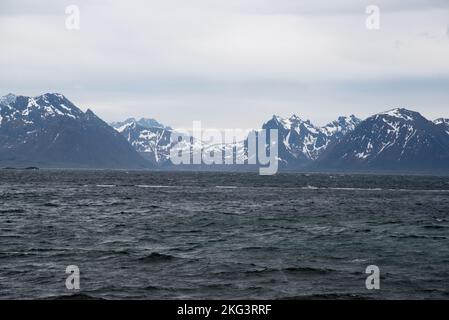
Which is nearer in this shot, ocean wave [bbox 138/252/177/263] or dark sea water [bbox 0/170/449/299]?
dark sea water [bbox 0/170/449/299]

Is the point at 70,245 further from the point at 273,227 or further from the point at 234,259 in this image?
the point at 273,227

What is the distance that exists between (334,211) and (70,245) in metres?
46.2

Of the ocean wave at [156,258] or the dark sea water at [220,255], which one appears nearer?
the dark sea water at [220,255]

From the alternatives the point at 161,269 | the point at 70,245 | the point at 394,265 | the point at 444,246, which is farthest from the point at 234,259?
the point at 444,246

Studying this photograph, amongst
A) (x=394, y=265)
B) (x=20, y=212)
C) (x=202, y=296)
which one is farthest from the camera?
(x=20, y=212)

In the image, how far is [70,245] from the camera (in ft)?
149

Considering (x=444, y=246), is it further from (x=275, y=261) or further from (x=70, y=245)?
(x=70, y=245)

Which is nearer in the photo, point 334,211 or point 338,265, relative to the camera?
point 338,265

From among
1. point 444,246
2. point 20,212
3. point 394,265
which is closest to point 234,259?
point 394,265

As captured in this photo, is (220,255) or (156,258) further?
(220,255)

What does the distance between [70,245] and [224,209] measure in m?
40.3

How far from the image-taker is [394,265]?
39188 millimetres

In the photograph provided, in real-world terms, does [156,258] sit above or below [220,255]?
above

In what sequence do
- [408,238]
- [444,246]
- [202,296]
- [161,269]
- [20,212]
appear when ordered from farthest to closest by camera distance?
[20,212] → [408,238] → [444,246] → [161,269] → [202,296]
